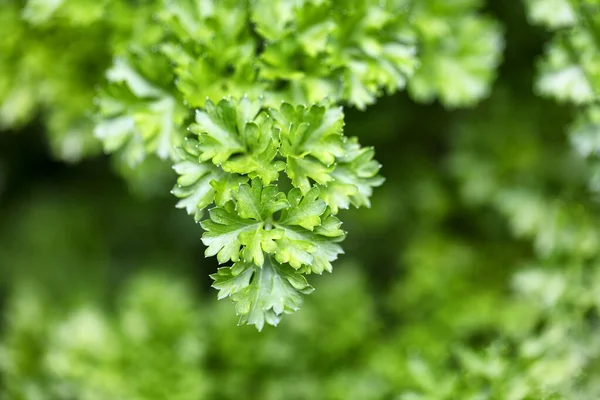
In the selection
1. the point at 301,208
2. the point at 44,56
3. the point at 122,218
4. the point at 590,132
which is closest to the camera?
the point at 301,208

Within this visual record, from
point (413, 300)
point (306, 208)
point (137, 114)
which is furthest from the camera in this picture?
point (413, 300)

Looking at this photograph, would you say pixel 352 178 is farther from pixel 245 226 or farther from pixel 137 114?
pixel 137 114

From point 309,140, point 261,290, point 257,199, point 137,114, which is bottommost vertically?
point 261,290

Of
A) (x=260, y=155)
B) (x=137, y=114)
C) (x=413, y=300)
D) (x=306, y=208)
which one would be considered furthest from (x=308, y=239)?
(x=413, y=300)

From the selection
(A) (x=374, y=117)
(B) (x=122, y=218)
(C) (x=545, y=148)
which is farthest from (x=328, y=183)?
(B) (x=122, y=218)

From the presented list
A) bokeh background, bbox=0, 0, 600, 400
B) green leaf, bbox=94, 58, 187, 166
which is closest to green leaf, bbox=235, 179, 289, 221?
green leaf, bbox=94, 58, 187, 166

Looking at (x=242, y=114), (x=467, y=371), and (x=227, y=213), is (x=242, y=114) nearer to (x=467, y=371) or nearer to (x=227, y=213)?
(x=227, y=213)
